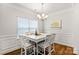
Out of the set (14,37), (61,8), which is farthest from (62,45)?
(14,37)

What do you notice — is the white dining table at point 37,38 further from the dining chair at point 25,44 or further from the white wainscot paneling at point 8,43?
the white wainscot paneling at point 8,43

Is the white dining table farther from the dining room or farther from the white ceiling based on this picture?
the white ceiling

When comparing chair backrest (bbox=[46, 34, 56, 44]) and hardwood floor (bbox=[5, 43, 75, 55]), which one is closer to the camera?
hardwood floor (bbox=[5, 43, 75, 55])

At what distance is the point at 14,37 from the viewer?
133 centimetres

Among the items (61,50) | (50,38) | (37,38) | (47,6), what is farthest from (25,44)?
(47,6)

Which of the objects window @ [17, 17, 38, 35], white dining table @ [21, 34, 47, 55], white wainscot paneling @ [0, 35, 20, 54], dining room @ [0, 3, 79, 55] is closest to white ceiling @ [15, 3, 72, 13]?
dining room @ [0, 3, 79, 55]

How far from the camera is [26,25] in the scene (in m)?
1.43

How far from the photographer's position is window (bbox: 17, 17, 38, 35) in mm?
1363

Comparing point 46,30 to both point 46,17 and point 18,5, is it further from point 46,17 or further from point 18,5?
point 18,5

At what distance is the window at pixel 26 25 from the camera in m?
1.36

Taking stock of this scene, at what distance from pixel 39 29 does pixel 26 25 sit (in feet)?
0.83

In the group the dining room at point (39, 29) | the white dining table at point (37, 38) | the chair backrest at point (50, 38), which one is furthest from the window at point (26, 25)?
the chair backrest at point (50, 38)

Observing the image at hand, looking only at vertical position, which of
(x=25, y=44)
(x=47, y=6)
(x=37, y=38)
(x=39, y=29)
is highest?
(x=47, y=6)

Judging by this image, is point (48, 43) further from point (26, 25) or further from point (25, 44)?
point (26, 25)
